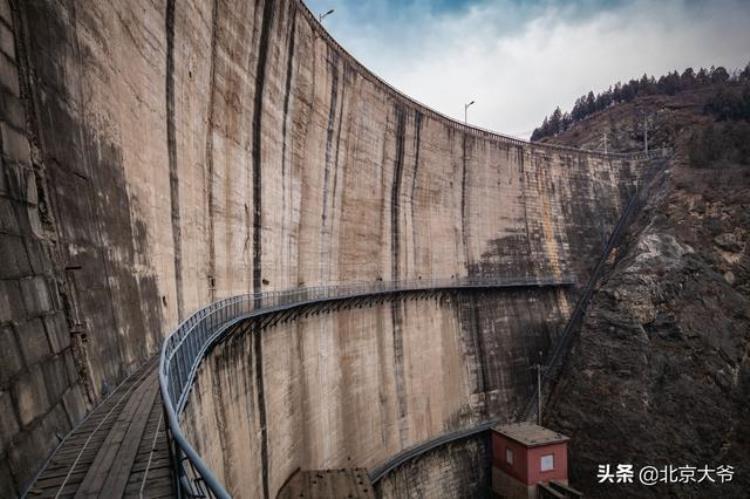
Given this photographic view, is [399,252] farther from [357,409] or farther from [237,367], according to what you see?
[237,367]

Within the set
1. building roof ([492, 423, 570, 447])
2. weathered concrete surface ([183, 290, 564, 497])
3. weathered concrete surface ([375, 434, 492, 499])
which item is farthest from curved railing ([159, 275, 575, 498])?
weathered concrete surface ([375, 434, 492, 499])

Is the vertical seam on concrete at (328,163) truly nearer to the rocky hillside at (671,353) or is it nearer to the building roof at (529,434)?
the building roof at (529,434)

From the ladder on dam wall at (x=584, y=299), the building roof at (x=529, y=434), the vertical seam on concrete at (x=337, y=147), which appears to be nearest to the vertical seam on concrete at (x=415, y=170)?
the vertical seam on concrete at (x=337, y=147)

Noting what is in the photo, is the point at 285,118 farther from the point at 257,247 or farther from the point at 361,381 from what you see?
the point at 361,381

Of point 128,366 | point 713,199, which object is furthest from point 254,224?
point 713,199

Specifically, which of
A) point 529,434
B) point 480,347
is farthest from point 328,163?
point 529,434

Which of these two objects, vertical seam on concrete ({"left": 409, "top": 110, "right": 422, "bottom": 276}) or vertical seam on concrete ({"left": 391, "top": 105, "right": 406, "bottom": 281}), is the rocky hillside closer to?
vertical seam on concrete ({"left": 409, "top": 110, "right": 422, "bottom": 276})
